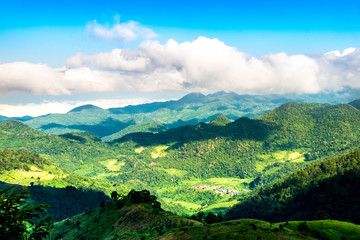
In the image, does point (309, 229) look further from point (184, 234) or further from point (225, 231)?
point (184, 234)

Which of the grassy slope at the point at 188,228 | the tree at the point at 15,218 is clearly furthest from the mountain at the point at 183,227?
the tree at the point at 15,218

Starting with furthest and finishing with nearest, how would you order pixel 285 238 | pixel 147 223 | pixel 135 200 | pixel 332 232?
pixel 135 200 < pixel 147 223 < pixel 332 232 < pixel 285 238

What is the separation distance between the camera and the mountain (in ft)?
268

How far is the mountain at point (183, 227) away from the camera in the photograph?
3221 inches

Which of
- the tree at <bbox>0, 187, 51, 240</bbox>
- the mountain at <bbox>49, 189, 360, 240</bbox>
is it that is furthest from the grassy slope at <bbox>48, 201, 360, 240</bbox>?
the tree at <bbox>0, 187, 51, 240</bbox>

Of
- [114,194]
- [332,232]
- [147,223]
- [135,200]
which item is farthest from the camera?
[114,194]

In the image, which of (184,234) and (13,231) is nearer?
(13,231)

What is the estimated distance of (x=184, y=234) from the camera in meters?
90.7

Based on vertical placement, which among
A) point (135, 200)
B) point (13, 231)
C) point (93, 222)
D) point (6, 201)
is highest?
point (6, 201)

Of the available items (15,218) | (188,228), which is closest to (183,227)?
(188,228)

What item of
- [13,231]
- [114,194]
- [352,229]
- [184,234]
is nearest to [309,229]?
[352,229]

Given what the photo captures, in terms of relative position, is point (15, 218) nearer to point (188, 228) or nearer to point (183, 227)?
point (188, 228)

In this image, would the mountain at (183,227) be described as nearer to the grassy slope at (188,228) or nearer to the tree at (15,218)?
the grassy slope at (188,228)

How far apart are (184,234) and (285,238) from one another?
33.5 meters
